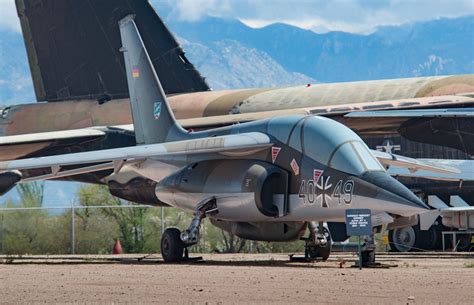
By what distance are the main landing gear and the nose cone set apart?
116 inches

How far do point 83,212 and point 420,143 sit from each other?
38.0 feet

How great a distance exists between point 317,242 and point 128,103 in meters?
11.2

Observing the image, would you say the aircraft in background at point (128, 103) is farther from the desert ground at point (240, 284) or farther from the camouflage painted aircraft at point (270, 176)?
the desert ground at point (240, 284)

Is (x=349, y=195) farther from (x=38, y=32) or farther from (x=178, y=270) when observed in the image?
(x=38, y=32)

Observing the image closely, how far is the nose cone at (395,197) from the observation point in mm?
13930

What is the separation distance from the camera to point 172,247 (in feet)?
55.2

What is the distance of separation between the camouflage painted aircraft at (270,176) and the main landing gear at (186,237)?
0.05 ft

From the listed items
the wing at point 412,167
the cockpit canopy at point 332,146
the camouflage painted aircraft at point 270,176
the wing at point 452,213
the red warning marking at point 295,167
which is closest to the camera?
the camouflage painted aircraft at point 270,176

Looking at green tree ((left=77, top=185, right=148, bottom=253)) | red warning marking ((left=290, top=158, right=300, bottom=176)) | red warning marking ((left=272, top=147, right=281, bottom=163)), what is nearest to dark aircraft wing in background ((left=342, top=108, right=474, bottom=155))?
red warning marking ((left=272, top=147, right=281, bottom=163))

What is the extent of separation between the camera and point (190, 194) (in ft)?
56.2

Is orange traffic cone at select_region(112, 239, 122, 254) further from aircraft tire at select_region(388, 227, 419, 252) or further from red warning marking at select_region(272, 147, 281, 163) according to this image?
red warning marking at select_region(272, 147, 281, 163)

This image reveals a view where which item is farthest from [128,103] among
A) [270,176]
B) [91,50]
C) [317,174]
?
[317,174]

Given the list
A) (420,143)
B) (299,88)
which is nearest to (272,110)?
(299,88)

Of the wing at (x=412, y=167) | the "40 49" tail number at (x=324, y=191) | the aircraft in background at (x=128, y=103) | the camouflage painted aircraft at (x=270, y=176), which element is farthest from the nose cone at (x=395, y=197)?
the aircraft in background at (x=128, y=103)
